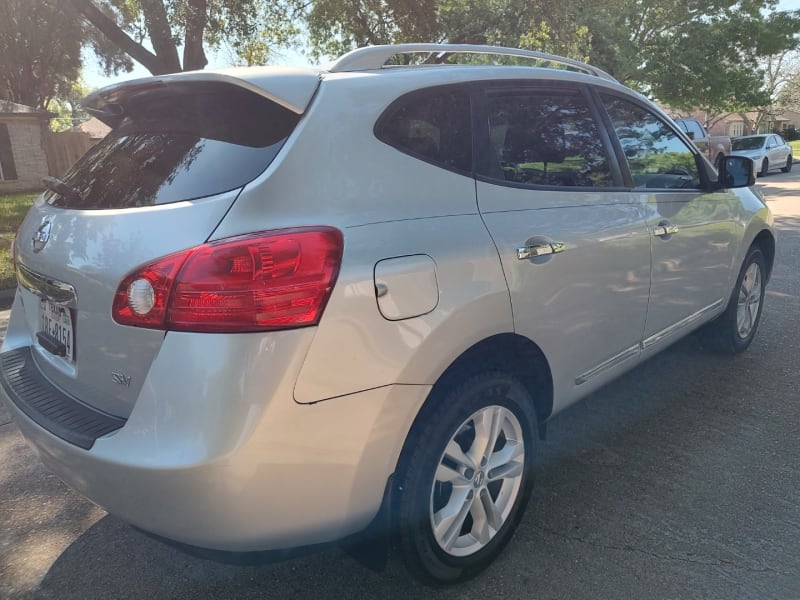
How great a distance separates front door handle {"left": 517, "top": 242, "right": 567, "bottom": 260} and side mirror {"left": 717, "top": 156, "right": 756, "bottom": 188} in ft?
6.37

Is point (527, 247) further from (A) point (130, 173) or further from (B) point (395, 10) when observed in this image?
(B) point (395, 10)

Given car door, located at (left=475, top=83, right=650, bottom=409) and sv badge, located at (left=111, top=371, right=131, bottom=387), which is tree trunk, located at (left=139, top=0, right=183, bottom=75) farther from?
sv badge, located at (left=111, top=371, right=131, bottom=387)

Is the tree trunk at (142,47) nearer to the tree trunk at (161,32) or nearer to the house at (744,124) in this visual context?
the tree trunk at (161,32)

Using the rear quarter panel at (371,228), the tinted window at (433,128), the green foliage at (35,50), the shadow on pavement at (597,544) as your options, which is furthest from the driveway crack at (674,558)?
the green foliage at (35,50)

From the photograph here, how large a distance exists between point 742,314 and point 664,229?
1.74m

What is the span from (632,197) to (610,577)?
67.5 inches

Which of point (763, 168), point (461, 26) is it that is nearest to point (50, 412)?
point (461, 26)

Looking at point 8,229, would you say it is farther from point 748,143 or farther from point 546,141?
point 748,143

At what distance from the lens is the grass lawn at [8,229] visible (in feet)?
24.4

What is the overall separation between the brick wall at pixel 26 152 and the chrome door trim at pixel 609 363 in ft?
74.8

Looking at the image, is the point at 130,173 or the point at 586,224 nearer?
the point at 130,173

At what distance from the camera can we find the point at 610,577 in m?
2.38

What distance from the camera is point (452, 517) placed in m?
2.24

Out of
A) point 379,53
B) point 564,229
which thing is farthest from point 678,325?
point 379,53
